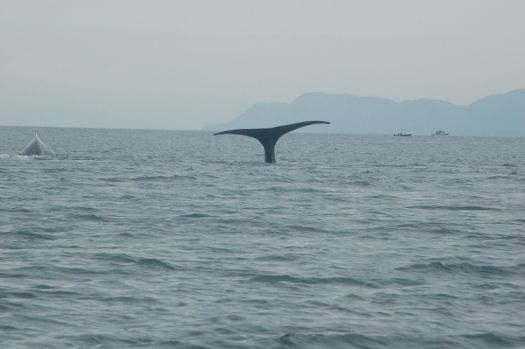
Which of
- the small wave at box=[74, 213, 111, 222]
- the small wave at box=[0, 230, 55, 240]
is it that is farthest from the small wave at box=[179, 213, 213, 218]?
the small wave at box=[0, 230, 55, 240]

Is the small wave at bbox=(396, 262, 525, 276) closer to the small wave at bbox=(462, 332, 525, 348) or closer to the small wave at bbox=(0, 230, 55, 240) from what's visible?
→ the small wave at bbox=(462, 332, 525, 348)

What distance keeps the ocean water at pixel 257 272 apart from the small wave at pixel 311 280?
31 mm

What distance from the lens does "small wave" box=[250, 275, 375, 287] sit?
12883mm

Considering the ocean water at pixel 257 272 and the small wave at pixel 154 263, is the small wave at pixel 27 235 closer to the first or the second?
the ocean water at pixel 257 272

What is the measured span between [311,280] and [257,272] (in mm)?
986

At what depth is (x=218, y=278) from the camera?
42.9 feet

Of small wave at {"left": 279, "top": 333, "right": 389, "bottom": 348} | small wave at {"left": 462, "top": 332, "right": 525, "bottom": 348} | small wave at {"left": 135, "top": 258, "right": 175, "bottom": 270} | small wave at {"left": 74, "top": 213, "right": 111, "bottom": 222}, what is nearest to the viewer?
small wave at {"left": 279, "top": 333, "right": 389, "bottom": 348}

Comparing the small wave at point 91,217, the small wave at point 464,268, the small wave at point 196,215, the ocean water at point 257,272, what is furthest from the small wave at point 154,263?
the small wave at point 196,215

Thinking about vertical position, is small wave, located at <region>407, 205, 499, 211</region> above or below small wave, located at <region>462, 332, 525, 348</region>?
above

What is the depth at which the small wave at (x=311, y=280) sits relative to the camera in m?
12.9

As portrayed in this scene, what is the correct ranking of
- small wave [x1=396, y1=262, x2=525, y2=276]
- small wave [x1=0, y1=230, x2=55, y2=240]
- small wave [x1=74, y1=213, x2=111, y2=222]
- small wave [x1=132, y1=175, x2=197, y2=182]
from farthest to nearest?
small wave [x1=132, y1=175, x2=197, y2=182] < small wave [x1=74, y1=213, x2=111, y2=222] < small wave [x1=0, y1=230, x2=55, y2=240] < small wave [x1=396, y1=262, x2=525, y2=276]

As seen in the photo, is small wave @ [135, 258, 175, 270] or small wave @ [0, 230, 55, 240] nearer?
small wave @ [135, 258, 175, 270]

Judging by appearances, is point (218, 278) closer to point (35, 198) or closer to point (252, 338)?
point (252, 338)

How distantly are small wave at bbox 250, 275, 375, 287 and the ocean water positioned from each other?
0.03 m
